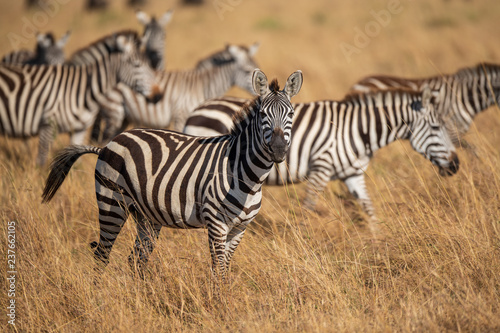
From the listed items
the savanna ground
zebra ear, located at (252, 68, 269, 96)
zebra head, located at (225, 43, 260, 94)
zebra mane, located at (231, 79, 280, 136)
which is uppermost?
zebra head, located at (225, 43, 260, 94)

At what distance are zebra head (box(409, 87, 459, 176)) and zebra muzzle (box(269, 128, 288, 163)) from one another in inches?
101

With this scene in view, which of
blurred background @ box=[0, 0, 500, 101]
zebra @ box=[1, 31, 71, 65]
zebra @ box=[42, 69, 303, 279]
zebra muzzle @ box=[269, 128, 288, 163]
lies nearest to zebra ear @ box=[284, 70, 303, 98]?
zebra @ box=[42, 69, 303, 279]

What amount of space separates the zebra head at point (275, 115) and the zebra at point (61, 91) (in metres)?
4.71

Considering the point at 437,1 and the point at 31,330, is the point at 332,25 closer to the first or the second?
the point at 437,1

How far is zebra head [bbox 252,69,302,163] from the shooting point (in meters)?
3.24

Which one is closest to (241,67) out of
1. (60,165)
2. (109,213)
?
(60,165)

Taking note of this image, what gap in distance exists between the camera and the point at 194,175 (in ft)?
12.4

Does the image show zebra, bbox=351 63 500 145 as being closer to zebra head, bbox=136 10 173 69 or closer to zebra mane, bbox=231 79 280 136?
zebra mane, bbox=231 79 280 136

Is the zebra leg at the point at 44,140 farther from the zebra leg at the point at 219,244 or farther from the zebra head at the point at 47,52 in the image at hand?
the zebra leg at the point at 219,244

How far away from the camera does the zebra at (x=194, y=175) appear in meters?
3.53

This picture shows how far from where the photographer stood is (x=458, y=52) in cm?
1340

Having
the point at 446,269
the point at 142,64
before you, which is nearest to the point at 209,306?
the point at 446,269

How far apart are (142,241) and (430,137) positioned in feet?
11.2

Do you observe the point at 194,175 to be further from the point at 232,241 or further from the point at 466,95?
the point at 466,95
